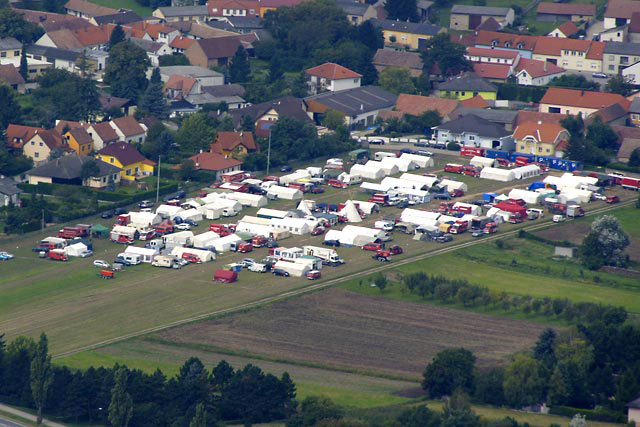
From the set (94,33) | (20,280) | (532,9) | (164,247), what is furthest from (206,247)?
(532,9)

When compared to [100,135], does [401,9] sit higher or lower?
higher

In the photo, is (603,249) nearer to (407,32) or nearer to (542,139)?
(542,139)

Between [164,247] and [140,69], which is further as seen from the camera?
[140,69]

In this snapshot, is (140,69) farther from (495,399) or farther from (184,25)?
(495,399)

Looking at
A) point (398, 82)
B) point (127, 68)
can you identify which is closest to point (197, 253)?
point (127, 68)

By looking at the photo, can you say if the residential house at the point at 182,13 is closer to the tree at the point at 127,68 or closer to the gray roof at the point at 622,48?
the tree at the point at 127,68

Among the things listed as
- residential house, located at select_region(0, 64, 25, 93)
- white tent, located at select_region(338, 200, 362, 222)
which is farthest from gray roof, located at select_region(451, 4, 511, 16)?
white tent, located at select_region(338, 200, 362, 222)
